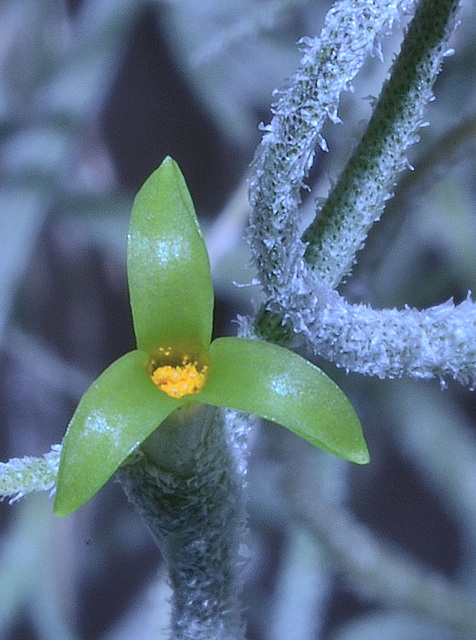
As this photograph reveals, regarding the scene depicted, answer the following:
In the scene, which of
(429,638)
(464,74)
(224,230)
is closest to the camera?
(464,74)

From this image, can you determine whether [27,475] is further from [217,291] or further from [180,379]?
[217,291]

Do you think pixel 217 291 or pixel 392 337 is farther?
pixel 217 291

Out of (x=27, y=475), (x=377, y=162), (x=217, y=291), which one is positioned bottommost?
(x=217, y=291)

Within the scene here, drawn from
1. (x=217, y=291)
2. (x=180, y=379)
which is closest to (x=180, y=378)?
(x=180, y=379)

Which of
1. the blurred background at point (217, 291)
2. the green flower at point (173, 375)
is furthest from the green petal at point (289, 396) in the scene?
the blurred background at point (217, 291)

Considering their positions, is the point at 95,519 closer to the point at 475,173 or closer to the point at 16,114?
the point at 16,114

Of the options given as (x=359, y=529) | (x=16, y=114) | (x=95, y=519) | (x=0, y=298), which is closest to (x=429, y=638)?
(x=359, y=529)

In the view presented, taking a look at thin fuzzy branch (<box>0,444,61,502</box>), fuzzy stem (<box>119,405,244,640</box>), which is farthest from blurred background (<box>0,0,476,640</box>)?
thin fuzzy branch (<box>0,444,61,502</box>)
